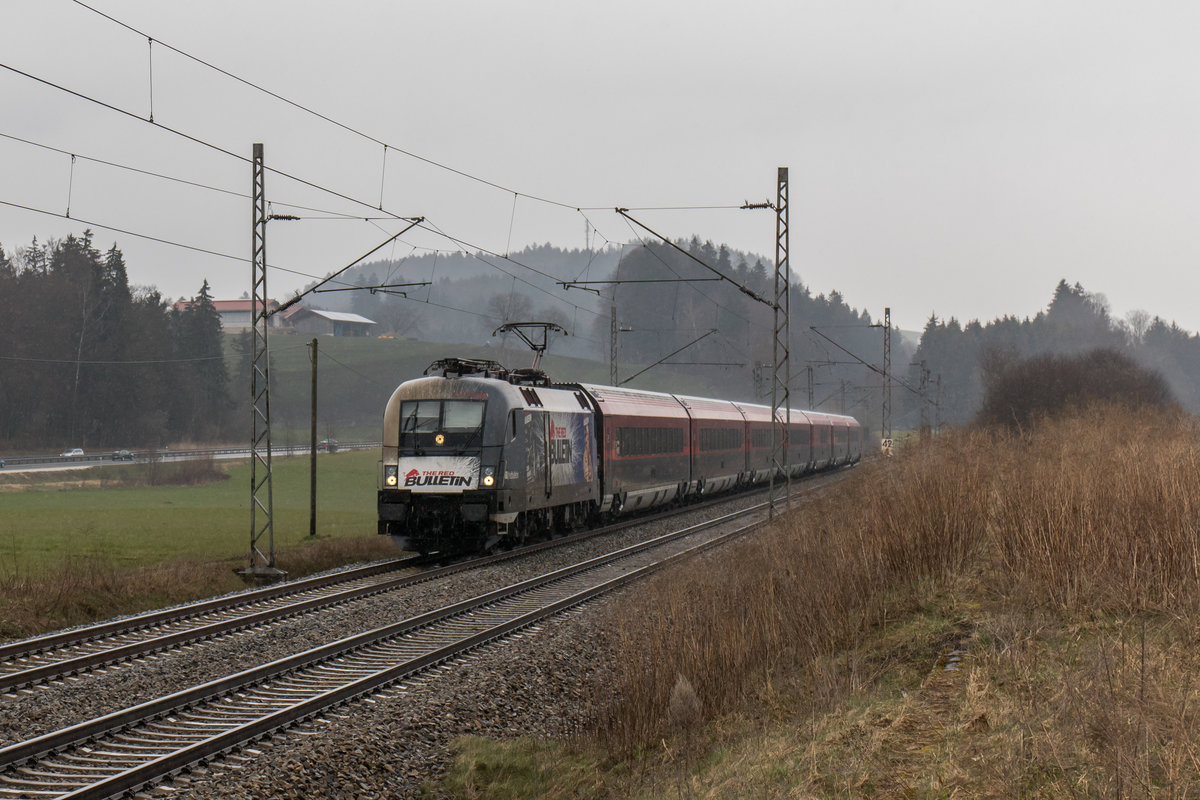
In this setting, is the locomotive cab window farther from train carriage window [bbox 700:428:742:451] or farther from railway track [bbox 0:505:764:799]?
train carriage window [bbox 700:428:742:451]

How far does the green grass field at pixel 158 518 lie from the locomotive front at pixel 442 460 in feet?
12.1

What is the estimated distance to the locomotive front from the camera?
67.1 ft

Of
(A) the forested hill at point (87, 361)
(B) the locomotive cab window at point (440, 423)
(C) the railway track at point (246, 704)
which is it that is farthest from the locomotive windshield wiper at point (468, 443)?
(A) the forested hill at point (87, 361)

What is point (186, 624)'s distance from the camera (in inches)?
559

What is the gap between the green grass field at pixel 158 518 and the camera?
22.0 meters

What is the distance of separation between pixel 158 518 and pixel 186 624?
18468 mm

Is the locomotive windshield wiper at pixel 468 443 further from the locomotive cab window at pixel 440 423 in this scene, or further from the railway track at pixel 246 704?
the railway track at pixel 246 704

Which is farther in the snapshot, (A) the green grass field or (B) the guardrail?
(B) the guardrail

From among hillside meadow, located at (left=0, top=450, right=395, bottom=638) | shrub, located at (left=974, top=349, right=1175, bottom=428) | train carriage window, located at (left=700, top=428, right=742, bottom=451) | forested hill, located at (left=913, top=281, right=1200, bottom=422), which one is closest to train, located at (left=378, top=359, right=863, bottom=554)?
hillside meadow, located at (left=0, top=450, right=395, bottom=638)

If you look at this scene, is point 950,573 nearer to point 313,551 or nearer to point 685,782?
point 685,782

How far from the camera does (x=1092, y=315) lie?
15800 centimetres

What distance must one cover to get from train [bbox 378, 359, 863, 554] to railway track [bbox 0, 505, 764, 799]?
394 centimetres

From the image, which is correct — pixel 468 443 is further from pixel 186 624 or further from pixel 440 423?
pixel 186 624

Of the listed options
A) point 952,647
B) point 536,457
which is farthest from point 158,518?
point 952,647
